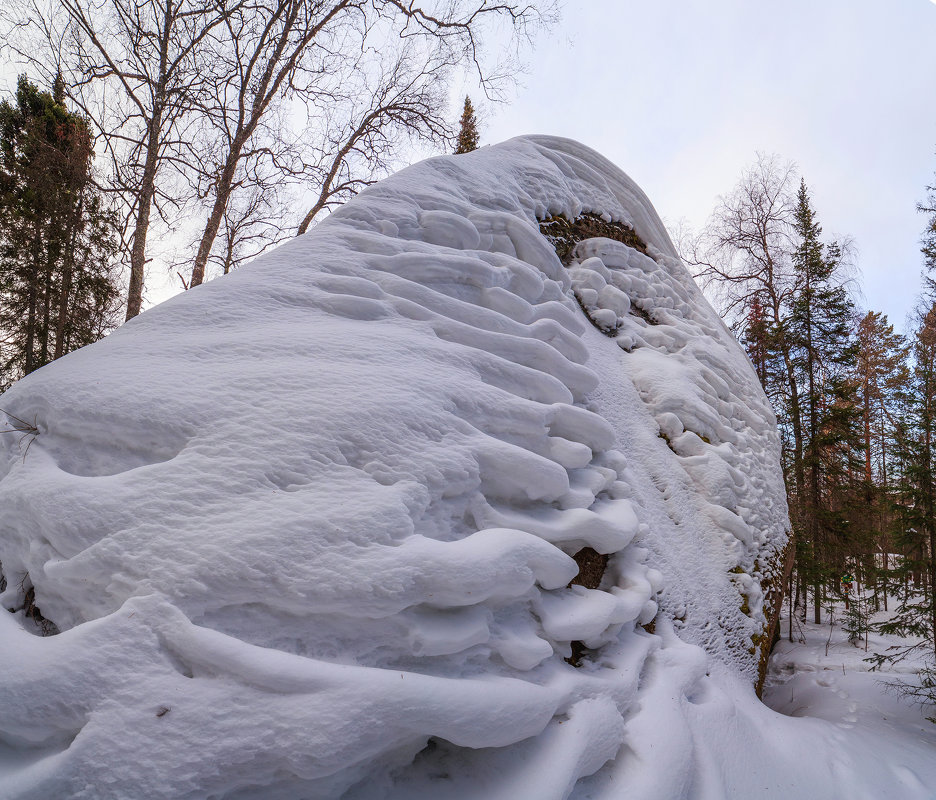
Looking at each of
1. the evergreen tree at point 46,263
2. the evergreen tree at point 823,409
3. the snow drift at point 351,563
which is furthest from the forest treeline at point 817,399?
the evergreen tree at point 46,263

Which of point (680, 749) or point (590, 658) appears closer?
point (680, 749)

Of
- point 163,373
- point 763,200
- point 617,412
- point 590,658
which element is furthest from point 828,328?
point 163,373

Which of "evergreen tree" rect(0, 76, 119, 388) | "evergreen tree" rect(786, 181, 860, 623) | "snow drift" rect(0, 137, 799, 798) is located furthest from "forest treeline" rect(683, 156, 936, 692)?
"evergreen tree" rect(0, 76, 119, 388)

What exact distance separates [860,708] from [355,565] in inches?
144

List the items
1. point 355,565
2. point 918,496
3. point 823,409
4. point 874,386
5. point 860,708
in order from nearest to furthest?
1. point 355,565
2. point 860,708
3. point 918,496
4. point 823,409
5. point 874,386

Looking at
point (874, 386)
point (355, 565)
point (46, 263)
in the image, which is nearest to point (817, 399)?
point (874, 386)

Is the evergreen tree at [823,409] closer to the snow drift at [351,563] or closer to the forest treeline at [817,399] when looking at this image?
the forest treeline at [817,399]

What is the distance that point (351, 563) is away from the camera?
3.16ft

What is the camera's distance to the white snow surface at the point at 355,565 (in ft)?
2.60

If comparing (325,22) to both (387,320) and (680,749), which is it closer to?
(387,320)

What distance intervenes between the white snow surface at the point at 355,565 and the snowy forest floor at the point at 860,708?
29 cm

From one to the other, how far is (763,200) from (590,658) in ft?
35.8

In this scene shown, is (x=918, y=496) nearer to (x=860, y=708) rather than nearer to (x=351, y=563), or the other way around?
(x=860, y=708)

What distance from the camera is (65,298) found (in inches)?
320
